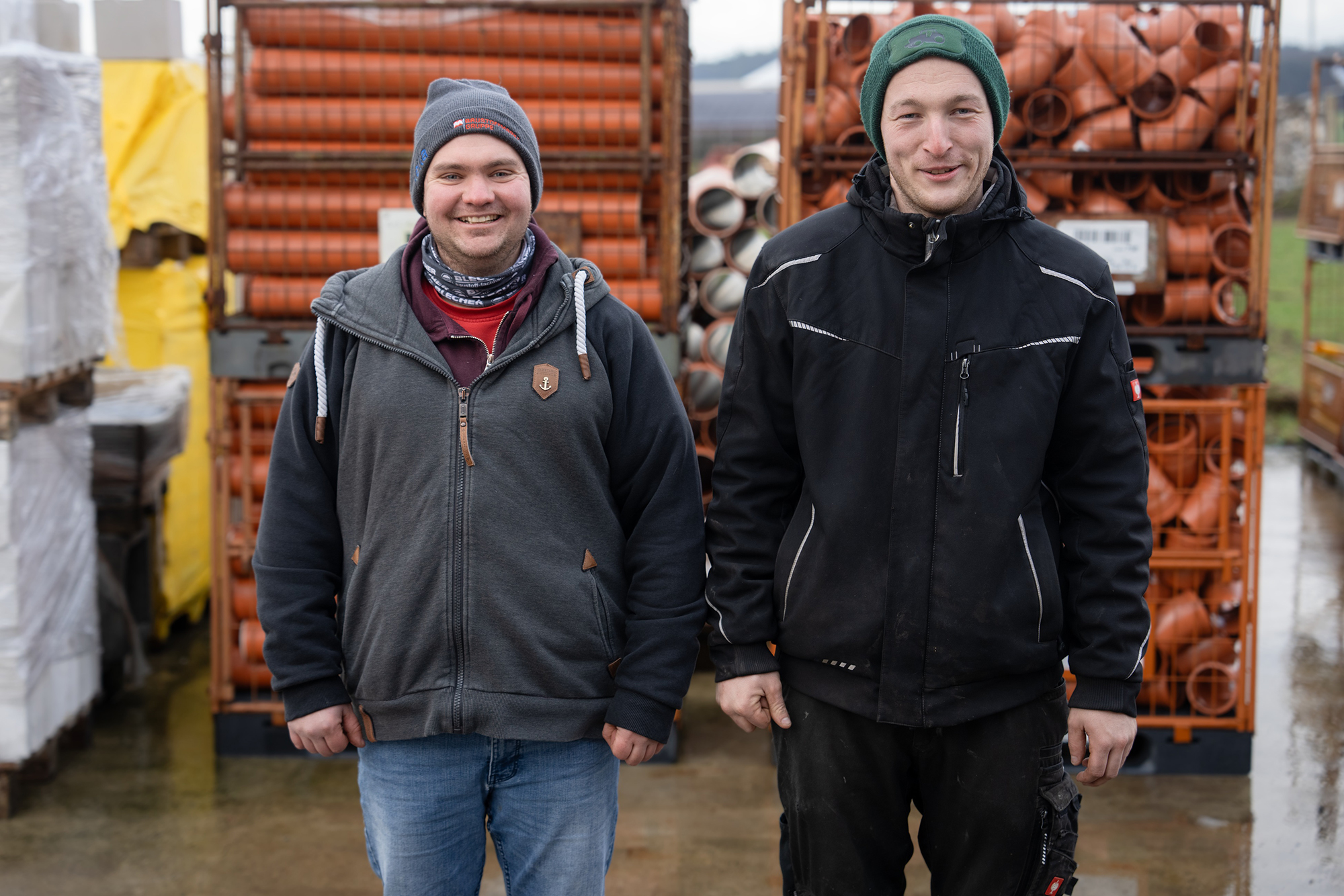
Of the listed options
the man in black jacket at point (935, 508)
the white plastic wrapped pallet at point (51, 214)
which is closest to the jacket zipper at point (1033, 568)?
the man in black jacket at point (935, 508)

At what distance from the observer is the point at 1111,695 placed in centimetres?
230

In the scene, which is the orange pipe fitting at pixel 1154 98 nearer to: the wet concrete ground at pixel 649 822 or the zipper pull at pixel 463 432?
the wet concrete ground at pixel 649 822

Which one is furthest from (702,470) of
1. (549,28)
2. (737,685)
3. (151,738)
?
(737,685)

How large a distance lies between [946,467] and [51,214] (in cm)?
348

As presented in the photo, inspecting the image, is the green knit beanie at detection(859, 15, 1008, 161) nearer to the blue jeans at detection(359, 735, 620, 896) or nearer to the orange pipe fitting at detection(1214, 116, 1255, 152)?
the blue jeans at detection(359, 735, 620, 896)

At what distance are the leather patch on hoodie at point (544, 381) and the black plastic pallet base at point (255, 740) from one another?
275 cm

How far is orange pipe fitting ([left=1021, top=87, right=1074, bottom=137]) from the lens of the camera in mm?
4379

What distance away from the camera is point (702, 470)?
5.83m

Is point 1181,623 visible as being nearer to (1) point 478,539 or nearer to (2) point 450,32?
(1) point 478,539

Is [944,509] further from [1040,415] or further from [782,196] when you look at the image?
[782,196]

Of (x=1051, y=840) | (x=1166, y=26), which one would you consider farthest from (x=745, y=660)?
(x=1166, y=26)

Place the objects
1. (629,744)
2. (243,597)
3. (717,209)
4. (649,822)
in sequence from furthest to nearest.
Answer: (717,209) → (243,597) → (649,822) → (629,744)

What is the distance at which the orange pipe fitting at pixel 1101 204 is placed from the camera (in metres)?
4.43

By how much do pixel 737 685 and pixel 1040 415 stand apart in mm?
760
